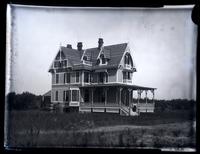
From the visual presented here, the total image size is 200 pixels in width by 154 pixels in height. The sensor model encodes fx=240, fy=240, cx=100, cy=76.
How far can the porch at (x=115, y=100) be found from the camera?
4.95 metres

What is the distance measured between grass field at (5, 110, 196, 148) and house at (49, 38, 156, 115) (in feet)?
0.97

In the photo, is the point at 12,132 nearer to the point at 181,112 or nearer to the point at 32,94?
the point at 32,94

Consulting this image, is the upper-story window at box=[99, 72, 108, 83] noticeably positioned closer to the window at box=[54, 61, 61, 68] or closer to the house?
the house

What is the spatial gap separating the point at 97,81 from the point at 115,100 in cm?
63

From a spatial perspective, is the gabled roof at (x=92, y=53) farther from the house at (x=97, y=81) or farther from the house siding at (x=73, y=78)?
the house siding at (x=73, y=78)

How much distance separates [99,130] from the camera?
4570 mm

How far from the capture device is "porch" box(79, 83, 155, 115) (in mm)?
4949

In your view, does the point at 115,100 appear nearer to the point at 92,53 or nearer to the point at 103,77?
the point at 103,77

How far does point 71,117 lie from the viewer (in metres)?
5.02

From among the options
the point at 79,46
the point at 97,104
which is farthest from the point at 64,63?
the point at 97,104

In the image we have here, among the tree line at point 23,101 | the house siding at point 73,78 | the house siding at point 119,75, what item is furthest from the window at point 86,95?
the tree line at point 23,101

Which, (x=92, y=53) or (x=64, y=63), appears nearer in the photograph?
(x=92, y=53)
